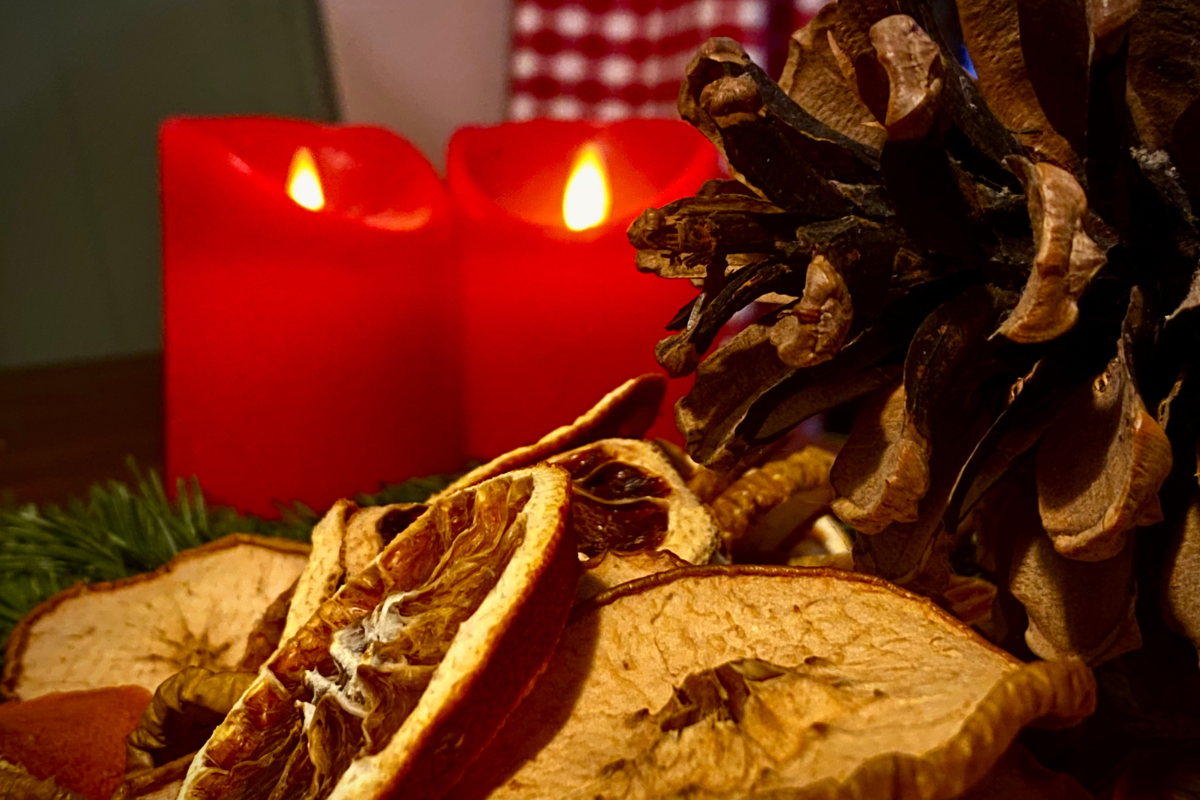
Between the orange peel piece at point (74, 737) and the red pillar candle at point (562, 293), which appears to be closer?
the orange peel piece at point (74, 737)

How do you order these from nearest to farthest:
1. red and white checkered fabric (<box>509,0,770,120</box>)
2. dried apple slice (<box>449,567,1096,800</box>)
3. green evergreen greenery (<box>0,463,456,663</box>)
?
dried apple slice (<box>449,567,1096,800</box>) < green evergreen greenery (<box>0,463,456,663</box>) < red and white checkered fabric (<box>509,0,770,120</box>)

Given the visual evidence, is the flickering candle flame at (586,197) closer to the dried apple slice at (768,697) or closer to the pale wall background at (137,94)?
the dried apple slice at (768,697)

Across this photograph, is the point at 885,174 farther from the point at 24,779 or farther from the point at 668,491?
the point at 24,779

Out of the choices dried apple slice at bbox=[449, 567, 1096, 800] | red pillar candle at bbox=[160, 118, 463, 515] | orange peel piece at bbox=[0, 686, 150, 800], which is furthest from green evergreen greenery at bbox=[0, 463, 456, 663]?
dried apple slice at bbox=[449, 567, 1096, 800]

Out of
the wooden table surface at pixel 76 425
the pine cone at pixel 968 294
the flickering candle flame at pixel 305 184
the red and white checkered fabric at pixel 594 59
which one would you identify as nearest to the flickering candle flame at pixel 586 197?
the flickering candle flame at pixel 305 184

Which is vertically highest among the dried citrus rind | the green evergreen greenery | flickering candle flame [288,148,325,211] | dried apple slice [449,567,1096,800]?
flickering candle flame [288,148,325,211]

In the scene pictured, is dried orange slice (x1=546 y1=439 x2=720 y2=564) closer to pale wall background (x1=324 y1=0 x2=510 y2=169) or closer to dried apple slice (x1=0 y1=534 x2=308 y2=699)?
dried apple slice (x1=0 y1=534 x2=308 y2=699)
